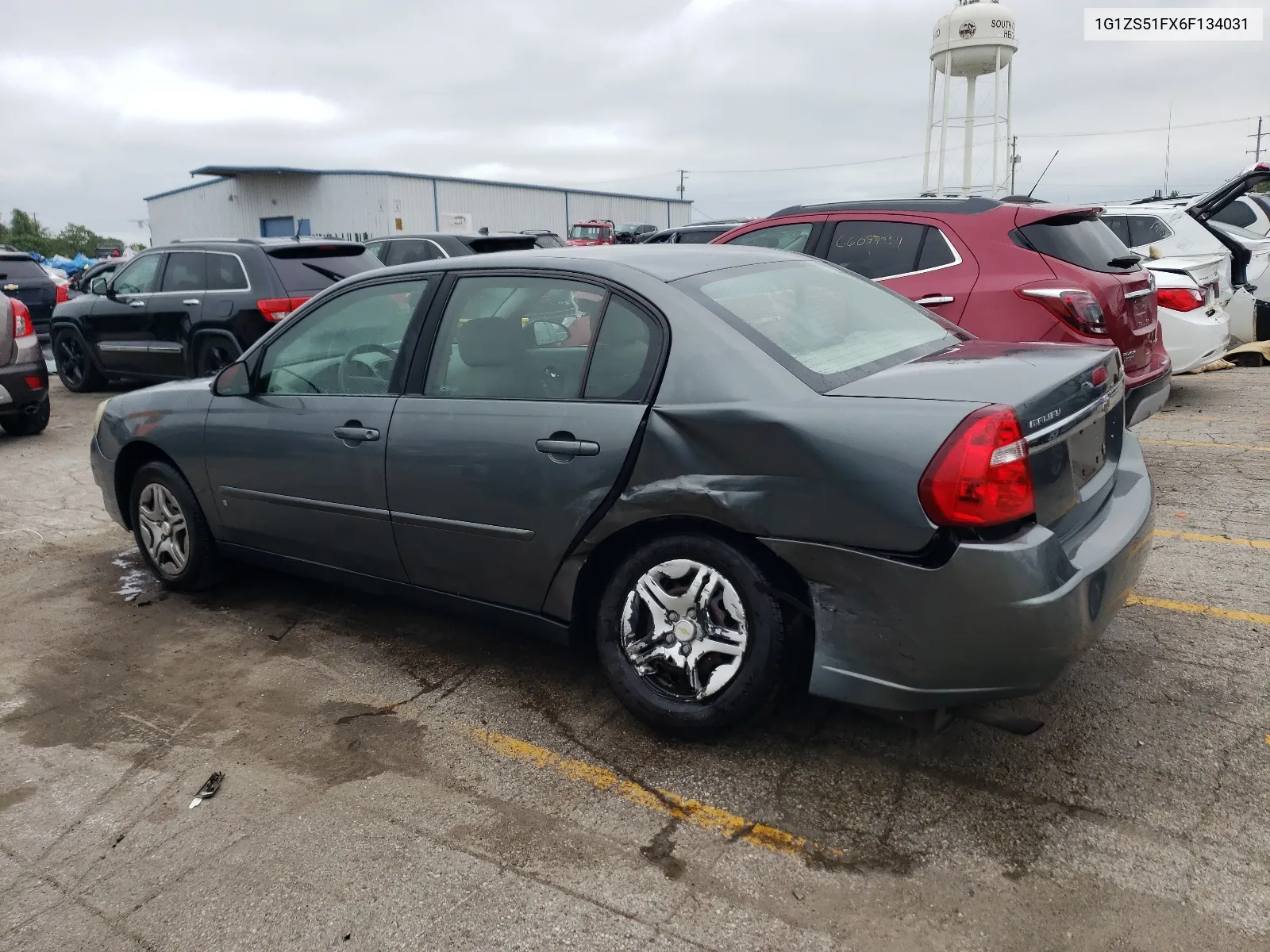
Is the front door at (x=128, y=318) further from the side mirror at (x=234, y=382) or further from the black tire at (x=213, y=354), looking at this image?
the side mirror at (x=234, y=382)

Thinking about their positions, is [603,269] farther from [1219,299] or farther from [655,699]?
[1219,299]

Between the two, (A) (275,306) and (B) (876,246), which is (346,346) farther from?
(A) (275,306)

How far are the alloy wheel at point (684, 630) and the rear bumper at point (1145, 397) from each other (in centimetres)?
351

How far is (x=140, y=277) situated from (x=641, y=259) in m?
9.04

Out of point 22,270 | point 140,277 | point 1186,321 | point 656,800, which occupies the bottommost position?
point 656,800

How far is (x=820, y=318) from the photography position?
3463 mm

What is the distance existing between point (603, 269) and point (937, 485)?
1429 mm

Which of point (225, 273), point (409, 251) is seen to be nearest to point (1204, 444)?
point (225, 273)

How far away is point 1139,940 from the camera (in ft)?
7.64

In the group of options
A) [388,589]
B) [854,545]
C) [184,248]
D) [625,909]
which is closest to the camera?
[625,909]

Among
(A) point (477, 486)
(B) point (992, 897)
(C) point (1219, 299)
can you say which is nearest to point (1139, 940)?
(B) point (992, 897)

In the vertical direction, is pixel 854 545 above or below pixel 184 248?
below

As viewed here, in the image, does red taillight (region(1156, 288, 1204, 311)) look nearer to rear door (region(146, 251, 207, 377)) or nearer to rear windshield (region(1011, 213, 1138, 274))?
rear windshield (region(1011, 213, 1138, 274))

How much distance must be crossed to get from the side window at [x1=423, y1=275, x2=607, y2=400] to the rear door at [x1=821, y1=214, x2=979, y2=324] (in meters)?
3.03
